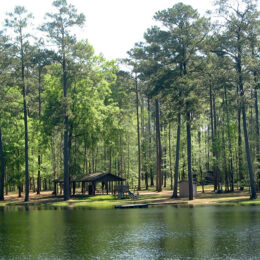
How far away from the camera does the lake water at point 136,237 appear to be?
51.5ft

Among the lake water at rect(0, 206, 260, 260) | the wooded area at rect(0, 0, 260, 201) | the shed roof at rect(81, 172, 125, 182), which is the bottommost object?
the lake water at rect(0, 206, 260, 260)

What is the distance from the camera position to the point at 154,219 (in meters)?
26.0

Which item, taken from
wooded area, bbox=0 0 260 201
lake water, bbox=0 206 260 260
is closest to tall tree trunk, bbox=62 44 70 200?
wooded area, bbox=0 0 260 201

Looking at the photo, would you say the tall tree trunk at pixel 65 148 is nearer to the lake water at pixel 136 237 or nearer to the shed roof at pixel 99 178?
the shed roof at pixel 99 178

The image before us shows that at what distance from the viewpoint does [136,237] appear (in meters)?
19.4

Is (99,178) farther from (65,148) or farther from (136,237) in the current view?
(136,237)

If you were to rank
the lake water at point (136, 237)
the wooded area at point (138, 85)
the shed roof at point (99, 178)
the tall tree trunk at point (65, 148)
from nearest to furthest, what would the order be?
the lake water at point (136, 237) < the wooded area at point (138, 85) < the tall tree trunk at point (65, 148) < the shed roof at point (99, 178)

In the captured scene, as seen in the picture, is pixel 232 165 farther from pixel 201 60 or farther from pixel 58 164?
pixel 58 164

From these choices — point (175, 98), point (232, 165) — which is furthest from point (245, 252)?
point (232, 165)

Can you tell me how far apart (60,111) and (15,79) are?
6.33m

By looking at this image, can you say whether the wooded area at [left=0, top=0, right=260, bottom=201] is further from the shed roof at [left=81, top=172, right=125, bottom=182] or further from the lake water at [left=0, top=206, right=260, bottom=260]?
the lake water at [left=0, top=206, right=260, bottom=260]

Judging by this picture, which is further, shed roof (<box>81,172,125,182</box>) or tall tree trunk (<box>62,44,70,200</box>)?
shed roof (<box>81,172,125,182</box>)

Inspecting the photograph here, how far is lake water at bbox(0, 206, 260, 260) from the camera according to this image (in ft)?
51.5

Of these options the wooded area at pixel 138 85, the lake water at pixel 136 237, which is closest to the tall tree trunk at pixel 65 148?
the wooded area at pixel 138 85
